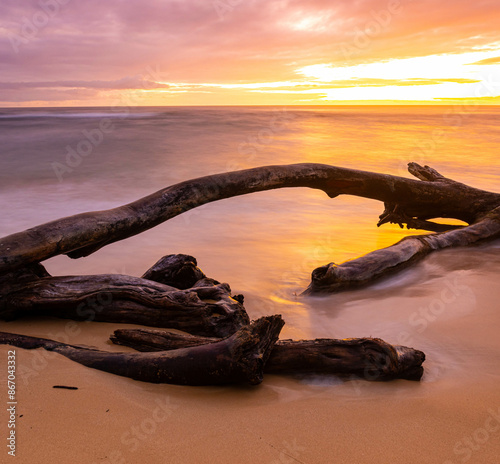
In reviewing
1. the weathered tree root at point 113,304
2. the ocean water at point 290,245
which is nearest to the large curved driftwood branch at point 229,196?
the weathered tree root at point 113,304

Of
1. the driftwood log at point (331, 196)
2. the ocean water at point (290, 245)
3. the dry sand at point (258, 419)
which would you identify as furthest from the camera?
the ocean water at point (290, 245)

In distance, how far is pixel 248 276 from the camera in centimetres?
550

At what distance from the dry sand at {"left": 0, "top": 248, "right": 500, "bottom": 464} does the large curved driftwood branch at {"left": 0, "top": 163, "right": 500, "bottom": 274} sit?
34.2 inches

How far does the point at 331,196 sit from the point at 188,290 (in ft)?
8.16

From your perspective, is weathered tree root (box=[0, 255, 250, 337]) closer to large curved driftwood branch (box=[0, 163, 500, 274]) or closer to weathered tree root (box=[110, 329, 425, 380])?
large curved driftwood branch (box=[0, 163, 500, 274])

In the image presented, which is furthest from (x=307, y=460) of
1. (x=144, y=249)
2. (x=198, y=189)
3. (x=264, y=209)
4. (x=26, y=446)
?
(x=264, y=209)

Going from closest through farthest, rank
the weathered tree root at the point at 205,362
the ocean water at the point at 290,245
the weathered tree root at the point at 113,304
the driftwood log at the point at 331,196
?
the weathered tree root at the point at 205,362 → the weathered tree root at the point at 113,304 → the driftwood log at the point at 331,196 → the ocean water at the point at 290,245

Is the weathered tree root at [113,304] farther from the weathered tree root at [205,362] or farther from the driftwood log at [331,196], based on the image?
the weathered tree root at [205,362]

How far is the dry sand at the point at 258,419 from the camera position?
1.71 metres

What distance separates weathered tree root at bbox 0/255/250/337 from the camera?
9.98ft

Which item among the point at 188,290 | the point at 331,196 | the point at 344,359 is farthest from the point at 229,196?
the point at 344,359

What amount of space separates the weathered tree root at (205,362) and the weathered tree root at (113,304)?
0.74m

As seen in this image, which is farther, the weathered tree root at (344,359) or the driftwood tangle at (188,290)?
the weathered tree root at (344,359)

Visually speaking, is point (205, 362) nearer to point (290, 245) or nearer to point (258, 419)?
point (258, 419)
